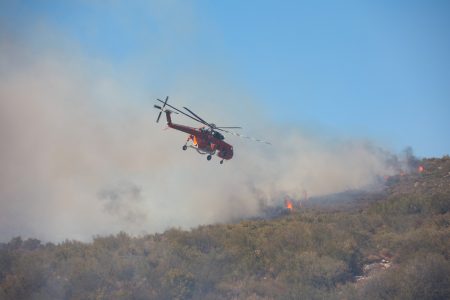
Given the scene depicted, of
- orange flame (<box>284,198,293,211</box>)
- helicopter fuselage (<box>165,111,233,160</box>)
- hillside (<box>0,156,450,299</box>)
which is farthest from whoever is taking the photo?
orange flame (<box>284,198,293,211</box>)

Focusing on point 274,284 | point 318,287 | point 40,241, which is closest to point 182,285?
point 274,284

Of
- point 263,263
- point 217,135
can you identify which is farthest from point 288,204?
point 263,263

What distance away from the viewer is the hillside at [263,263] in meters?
A: 46.6

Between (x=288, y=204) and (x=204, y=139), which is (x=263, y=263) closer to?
(x=204, y=139)

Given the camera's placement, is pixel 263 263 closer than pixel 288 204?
Yes

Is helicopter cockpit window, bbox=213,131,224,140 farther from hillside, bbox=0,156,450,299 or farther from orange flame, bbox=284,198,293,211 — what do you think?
orange flame, bbox=284,198,293,211

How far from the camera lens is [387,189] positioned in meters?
98.2

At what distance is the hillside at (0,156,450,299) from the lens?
46.6 meters

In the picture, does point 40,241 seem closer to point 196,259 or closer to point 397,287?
point 196,259

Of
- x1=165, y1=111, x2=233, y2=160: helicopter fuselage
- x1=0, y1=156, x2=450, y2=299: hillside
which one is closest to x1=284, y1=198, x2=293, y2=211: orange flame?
x1=0, y1=156, x2=450, y2=299: hillside

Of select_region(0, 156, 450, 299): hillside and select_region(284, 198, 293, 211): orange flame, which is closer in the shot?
select_region(0, 156, 450, 299): hillside

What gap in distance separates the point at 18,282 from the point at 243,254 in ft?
73.3

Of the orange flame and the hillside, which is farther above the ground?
the orange flame

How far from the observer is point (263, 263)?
56156 mm
